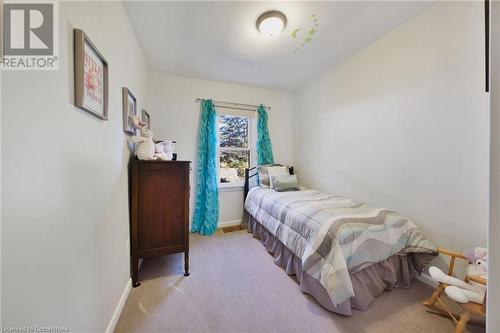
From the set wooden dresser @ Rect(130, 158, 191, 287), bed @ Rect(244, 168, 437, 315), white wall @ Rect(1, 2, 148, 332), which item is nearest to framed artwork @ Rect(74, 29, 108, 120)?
white wall @ Rect(1, 2, 148, 332)

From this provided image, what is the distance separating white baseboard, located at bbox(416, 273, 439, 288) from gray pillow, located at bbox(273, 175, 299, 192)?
1.63 m

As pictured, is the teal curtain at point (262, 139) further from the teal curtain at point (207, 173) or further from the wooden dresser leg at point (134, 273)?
the wooden dresser leg at point (134, 273)

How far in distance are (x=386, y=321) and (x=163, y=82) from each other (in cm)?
369

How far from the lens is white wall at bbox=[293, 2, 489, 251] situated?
146 cm

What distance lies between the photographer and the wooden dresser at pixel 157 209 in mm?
1712

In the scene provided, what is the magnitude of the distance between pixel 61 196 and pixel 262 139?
9.43ft

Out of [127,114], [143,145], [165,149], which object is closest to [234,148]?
[165,149]

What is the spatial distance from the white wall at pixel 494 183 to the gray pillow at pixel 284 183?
2.34m

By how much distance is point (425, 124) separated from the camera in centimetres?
175

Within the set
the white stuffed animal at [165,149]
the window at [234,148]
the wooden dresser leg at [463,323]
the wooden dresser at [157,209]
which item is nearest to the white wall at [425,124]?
the wooden dresser leg at [463,323]

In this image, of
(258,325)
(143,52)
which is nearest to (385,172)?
(258,325)

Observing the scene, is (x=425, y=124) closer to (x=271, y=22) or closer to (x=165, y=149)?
(x=271, y=22)

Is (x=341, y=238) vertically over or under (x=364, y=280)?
over

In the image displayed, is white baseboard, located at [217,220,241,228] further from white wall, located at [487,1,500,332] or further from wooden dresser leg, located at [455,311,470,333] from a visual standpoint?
white wall, located at [487,1,500,332]
